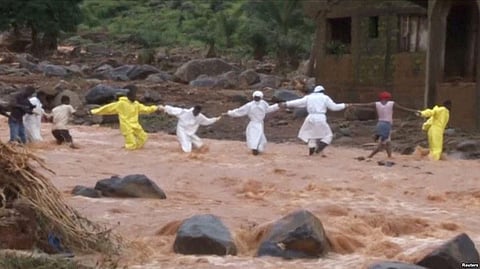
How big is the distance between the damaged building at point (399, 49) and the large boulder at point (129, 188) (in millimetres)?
12679

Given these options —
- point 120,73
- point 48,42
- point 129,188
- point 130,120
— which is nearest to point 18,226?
point 129,188

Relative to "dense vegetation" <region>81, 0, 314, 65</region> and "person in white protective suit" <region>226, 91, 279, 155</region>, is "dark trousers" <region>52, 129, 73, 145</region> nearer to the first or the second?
"person in white protective suit" <region>226, 91, 279, 155</region>

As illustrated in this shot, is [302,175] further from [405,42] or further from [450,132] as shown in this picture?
[405,42]

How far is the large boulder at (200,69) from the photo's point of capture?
132ft

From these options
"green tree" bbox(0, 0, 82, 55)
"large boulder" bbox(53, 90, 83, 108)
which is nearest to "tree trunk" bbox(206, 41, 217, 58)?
"green tree" bbox(0, 0, 82, 55)

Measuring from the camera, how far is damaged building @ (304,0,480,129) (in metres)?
25.2

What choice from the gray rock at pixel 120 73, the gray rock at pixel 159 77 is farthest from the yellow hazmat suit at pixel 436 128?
the gray rock at pixel 120 73

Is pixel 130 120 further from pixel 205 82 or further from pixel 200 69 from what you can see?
pixel 200 69

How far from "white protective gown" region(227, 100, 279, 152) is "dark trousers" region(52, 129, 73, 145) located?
119 inches

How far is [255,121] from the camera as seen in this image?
19.3 m

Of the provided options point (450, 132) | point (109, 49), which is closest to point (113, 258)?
point (450, 132)

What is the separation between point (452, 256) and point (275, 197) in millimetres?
5198

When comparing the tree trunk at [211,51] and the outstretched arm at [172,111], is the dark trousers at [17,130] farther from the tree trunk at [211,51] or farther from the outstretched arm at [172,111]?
the tree trunk at [211,51]

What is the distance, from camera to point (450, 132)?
23.3 metres
